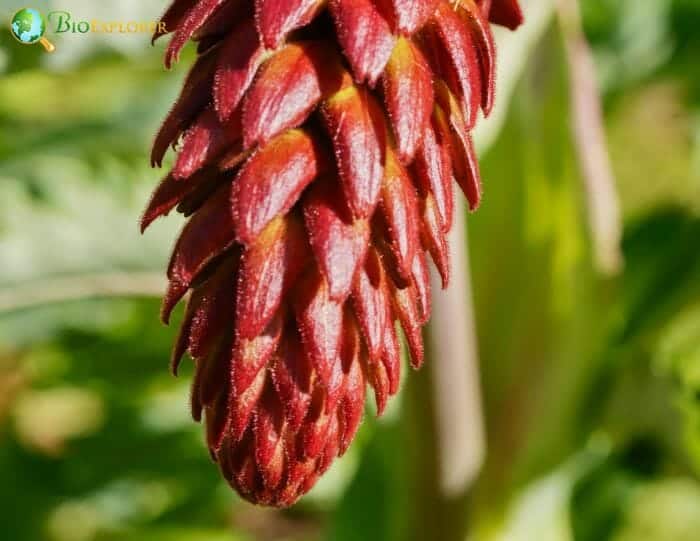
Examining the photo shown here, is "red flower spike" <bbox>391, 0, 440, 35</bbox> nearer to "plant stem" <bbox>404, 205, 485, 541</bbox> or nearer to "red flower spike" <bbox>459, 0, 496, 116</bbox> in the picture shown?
"red flower spike" <bbox>459, 0, 496, 116</bbox>

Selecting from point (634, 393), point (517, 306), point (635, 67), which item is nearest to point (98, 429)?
point (517, 306)

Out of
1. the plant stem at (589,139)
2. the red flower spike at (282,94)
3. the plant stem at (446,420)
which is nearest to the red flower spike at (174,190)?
the red flower spike at (282,94)

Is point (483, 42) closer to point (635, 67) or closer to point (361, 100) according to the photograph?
point (361, 100)

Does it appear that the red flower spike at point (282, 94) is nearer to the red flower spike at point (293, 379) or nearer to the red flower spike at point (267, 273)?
the red flower spike at point (267, 273)

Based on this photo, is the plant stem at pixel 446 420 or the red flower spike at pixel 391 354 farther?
the plant stem at pixel 446 420

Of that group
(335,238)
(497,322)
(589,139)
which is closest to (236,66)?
(335,238)

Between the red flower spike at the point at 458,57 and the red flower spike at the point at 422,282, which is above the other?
the red flower spike at the point at 458,57

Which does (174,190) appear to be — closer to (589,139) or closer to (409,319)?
(409,319)

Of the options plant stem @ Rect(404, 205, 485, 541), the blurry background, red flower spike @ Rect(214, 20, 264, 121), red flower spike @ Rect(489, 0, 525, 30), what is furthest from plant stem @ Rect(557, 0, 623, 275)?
red flower spike @ Rect(214, 20, 264, 121)
